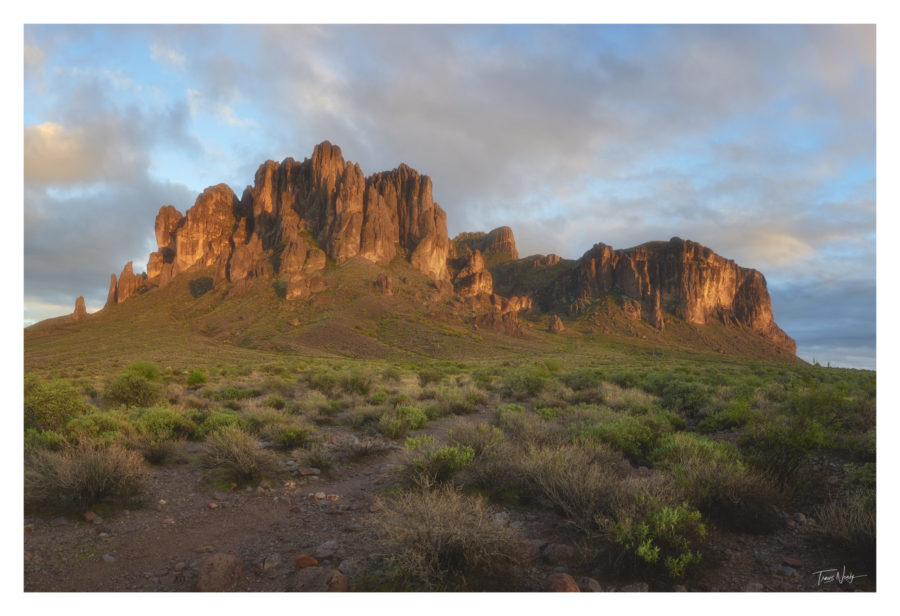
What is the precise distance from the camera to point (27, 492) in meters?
5.78

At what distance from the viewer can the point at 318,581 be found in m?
4.19

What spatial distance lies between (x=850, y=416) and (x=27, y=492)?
14996 millimetres

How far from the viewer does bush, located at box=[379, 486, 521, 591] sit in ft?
12.7

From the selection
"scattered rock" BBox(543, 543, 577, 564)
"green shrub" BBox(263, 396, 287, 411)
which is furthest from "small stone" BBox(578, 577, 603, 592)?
"green shrub" BBox(263, 396, 287, 411)

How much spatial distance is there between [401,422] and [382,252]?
122 meters

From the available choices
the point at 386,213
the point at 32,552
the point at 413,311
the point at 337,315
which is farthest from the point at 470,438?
the point at 386,213

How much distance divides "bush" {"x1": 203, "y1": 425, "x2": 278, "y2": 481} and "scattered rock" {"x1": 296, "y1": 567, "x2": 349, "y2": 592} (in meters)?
3.42

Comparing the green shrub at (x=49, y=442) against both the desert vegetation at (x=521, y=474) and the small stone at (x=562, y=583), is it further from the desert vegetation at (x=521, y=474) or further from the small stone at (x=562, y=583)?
the small stone at (x=562, y=583)

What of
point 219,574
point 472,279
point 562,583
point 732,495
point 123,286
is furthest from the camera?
point 472,279

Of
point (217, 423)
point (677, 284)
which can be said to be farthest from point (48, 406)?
point (677, 284)

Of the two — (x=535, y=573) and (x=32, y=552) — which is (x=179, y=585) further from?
(x=535, y=573)

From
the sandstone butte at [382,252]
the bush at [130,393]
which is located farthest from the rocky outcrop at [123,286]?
the bush at [130,393]

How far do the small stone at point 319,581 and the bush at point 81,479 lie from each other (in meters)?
3.63

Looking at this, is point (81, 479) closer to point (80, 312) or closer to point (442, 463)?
point (442, 463)
